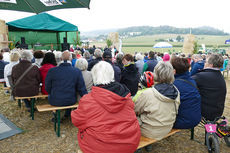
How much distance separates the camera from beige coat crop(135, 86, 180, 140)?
7.35 feet

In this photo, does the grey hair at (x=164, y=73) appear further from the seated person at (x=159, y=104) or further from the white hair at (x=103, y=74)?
the white hair at (x=103, y=74)

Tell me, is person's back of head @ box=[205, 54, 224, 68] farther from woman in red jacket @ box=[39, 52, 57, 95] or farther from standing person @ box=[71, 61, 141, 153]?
woman in red jacket @ box=[39, 52, 57, 95]

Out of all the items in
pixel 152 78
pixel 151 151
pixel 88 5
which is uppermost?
pixel 88 5

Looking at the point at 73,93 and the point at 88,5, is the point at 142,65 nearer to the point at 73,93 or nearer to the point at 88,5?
the point at 73,93

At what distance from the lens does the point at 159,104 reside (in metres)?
2.24

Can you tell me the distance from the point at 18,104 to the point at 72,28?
401cm

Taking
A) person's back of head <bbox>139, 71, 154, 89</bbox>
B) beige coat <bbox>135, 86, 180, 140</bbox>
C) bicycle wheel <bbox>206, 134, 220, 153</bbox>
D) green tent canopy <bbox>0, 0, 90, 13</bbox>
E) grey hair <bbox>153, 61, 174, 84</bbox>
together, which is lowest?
bicycle wheel <bbox>206, 134, 220, 153</bbox>

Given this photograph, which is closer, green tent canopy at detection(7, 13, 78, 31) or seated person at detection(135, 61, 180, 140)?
seated person at detection(135, 61, 180, 140)

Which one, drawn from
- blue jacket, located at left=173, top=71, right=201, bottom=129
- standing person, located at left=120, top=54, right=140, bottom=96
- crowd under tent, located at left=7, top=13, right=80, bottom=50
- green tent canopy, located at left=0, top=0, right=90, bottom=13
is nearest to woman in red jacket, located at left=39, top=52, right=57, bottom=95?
green tent canopy, located at left=0, top=0, right=90, bottom=13

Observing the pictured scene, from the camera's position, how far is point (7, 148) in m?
3.01

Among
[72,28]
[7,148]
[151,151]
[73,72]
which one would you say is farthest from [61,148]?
[72,28]

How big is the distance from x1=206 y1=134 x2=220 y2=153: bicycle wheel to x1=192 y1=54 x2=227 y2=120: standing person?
31 cm

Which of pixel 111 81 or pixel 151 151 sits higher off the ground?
pixel 111 81

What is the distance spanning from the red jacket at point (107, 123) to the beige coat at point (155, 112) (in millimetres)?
372
